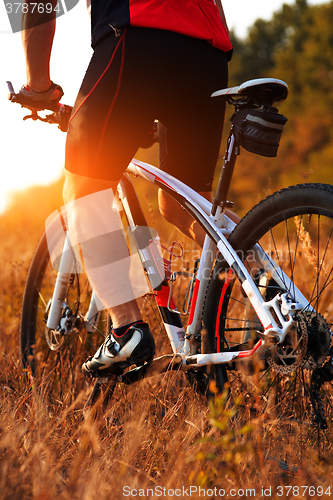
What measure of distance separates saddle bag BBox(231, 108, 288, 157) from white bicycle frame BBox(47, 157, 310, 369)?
12.2 inches

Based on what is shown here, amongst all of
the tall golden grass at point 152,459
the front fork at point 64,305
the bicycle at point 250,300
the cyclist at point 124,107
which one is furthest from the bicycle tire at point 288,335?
the front fork at point 64,305

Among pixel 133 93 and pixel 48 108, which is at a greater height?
pixel 48 108

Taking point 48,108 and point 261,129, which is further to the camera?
point 48,108

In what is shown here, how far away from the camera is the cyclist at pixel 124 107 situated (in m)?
1.63

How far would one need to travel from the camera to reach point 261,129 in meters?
1.59

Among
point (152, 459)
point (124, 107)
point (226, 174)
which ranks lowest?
point (152, 459)

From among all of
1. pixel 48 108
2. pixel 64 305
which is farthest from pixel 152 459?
pixel 48 108

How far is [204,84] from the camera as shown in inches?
69.3

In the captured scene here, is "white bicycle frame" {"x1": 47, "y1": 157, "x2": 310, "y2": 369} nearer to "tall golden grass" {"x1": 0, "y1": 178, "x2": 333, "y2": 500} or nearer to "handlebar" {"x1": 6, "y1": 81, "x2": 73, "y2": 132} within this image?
"tall golden grass" {"x1": 0, "y1": 178, "x2": 333, "y2": 500}

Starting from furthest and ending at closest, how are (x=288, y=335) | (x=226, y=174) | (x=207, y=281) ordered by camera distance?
(x=207, y=281) < (x=226, y=174) < (x=288, y=335)

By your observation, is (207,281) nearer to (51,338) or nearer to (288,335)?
(288,335)

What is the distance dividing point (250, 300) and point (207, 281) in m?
0.31

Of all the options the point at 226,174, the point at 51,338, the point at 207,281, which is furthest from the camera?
the point at 51,338

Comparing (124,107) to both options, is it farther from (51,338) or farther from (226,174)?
(51,338)
